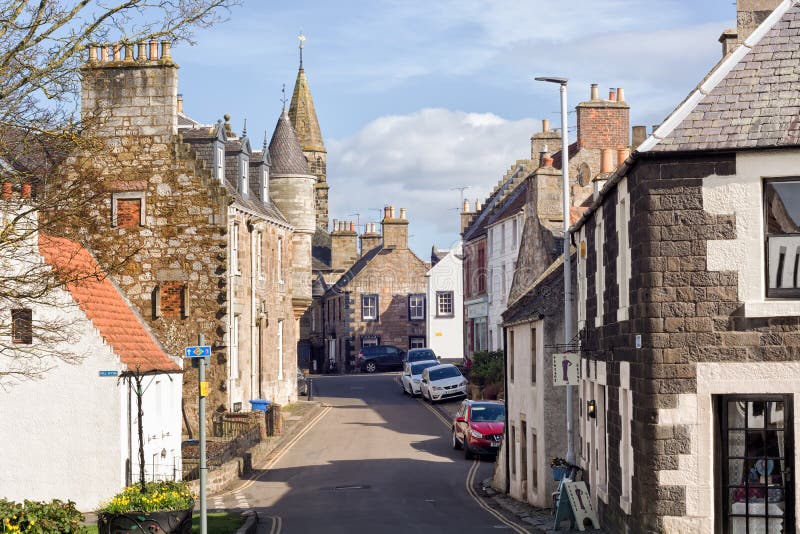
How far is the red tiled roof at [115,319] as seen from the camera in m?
29.1

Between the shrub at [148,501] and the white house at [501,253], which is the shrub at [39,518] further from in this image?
the white house at [501,253]

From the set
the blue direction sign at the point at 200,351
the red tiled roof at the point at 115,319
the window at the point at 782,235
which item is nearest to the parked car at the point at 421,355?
the red tiled roof at the point at 115,319

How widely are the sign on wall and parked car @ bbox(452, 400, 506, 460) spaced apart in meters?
14.2

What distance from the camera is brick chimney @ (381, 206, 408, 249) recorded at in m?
83.3

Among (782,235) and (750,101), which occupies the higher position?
(750,101)

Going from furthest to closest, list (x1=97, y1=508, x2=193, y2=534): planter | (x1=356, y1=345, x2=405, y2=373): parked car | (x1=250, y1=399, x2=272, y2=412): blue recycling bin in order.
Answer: (x1=356, y1=345, x2=405, y2=373): parked car < (x1=250, y1=399, x2=272, y2=412): blue recycling bin < (x1=97, y1=508, x2=193, y2=534): planter

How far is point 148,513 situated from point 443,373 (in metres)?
35.4

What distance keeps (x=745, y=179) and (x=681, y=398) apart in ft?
9.12

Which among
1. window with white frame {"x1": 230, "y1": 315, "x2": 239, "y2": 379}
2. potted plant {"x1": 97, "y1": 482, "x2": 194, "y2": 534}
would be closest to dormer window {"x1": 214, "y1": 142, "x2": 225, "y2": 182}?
window with white frame {"x1": 230, "y1": 315, "x2": 239, "y2": 379}

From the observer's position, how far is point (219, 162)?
41.6m

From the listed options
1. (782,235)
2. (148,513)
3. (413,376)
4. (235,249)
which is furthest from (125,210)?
(782,235)

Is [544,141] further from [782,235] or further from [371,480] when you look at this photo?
[782,235]

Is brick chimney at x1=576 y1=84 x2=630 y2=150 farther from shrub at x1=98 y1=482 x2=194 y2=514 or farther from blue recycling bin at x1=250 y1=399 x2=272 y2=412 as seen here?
shrub at x1=98 y1=482 x2=194 y2=514

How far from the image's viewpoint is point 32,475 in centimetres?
2820
